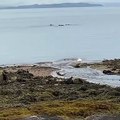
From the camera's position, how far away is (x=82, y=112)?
22141mm

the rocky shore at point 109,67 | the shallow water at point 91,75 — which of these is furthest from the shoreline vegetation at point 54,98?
the rocky shore at point 109,67

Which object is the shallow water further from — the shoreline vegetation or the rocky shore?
the shoreline vegetation

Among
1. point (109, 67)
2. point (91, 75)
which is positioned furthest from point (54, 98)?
point (109, 67)

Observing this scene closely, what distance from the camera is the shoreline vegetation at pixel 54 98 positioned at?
2230cm

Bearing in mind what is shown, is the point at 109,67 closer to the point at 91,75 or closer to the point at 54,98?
the point at 91,75

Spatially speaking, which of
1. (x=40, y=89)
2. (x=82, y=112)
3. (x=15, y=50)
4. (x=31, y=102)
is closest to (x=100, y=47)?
(x=15, y=50)

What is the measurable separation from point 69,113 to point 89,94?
1400 cm

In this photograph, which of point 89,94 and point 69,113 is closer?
point 69,113

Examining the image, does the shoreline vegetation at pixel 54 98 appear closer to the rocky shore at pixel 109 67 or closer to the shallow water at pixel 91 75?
the shallow water at pixel 91 75

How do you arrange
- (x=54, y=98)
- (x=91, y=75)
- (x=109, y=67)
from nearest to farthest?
(x=54, y=98)
(x=91, y=75)
(x=109, y=67)

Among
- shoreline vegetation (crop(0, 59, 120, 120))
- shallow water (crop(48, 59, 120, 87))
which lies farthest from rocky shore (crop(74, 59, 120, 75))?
shoreline vegetation (crop(0, 59, 120, 120))

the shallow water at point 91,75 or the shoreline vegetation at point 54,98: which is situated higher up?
the shoreline vegetation at point 54,98

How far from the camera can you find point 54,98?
34531 mm

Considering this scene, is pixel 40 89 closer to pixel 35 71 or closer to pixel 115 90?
pixel 115 90
